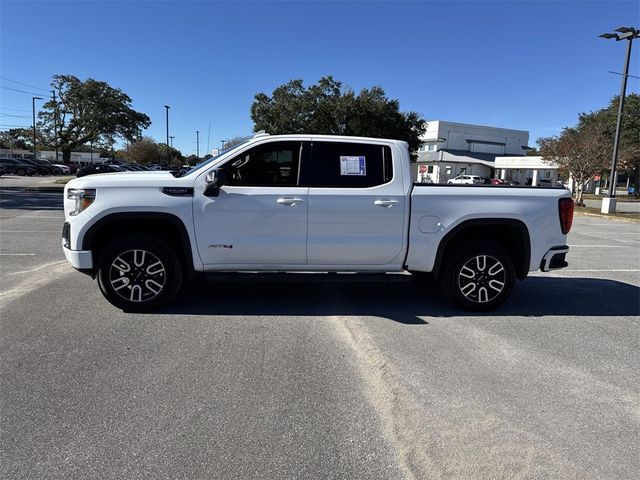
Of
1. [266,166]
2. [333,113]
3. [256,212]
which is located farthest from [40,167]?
[256,212]

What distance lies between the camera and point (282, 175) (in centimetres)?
544

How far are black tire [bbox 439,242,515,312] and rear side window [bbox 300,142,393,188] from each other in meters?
1.27

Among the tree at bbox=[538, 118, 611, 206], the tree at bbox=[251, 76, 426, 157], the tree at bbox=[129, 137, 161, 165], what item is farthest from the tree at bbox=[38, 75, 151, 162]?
the tree at bbox=[538, 118, 611, 206]

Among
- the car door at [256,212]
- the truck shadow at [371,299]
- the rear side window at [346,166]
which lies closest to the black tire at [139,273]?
the truck shadow at [371,299]

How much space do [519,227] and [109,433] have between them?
4625mm

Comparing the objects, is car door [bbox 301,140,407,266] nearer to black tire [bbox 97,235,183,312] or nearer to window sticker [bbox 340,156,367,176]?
window sticker [bbox 340,156,367,176]

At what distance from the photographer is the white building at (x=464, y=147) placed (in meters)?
72.1

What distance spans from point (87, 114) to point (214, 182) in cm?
7381

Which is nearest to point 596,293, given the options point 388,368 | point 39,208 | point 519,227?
point 519,227

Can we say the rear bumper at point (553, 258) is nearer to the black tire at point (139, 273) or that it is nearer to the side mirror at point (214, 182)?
the side mirror at point (214, 182)

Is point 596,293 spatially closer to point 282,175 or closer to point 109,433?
point 282,175

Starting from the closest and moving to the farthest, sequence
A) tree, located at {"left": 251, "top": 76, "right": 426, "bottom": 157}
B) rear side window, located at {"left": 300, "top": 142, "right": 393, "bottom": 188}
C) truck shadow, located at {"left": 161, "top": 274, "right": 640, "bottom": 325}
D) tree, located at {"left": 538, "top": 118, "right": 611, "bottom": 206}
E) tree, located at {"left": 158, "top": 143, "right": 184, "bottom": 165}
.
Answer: rear side window, located at {"left": 300, "top": 142, "right": 393, "bottom": 188}, truck shadow, located at {"left": 161, "top": 274, "right": 640, "bottom": 325}, tree, located at {"left": 538, "top": 118, "right": 611, "bottom": 206}, tree, located at {"left": 251, "top": 76, "right": 426, "bottom": 157}, tree, located at {"left": 158, "top": 143, "right": 184, "bottom": 165}

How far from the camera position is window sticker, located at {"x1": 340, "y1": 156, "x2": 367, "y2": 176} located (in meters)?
5.48

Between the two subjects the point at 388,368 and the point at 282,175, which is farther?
the point at 282,175
